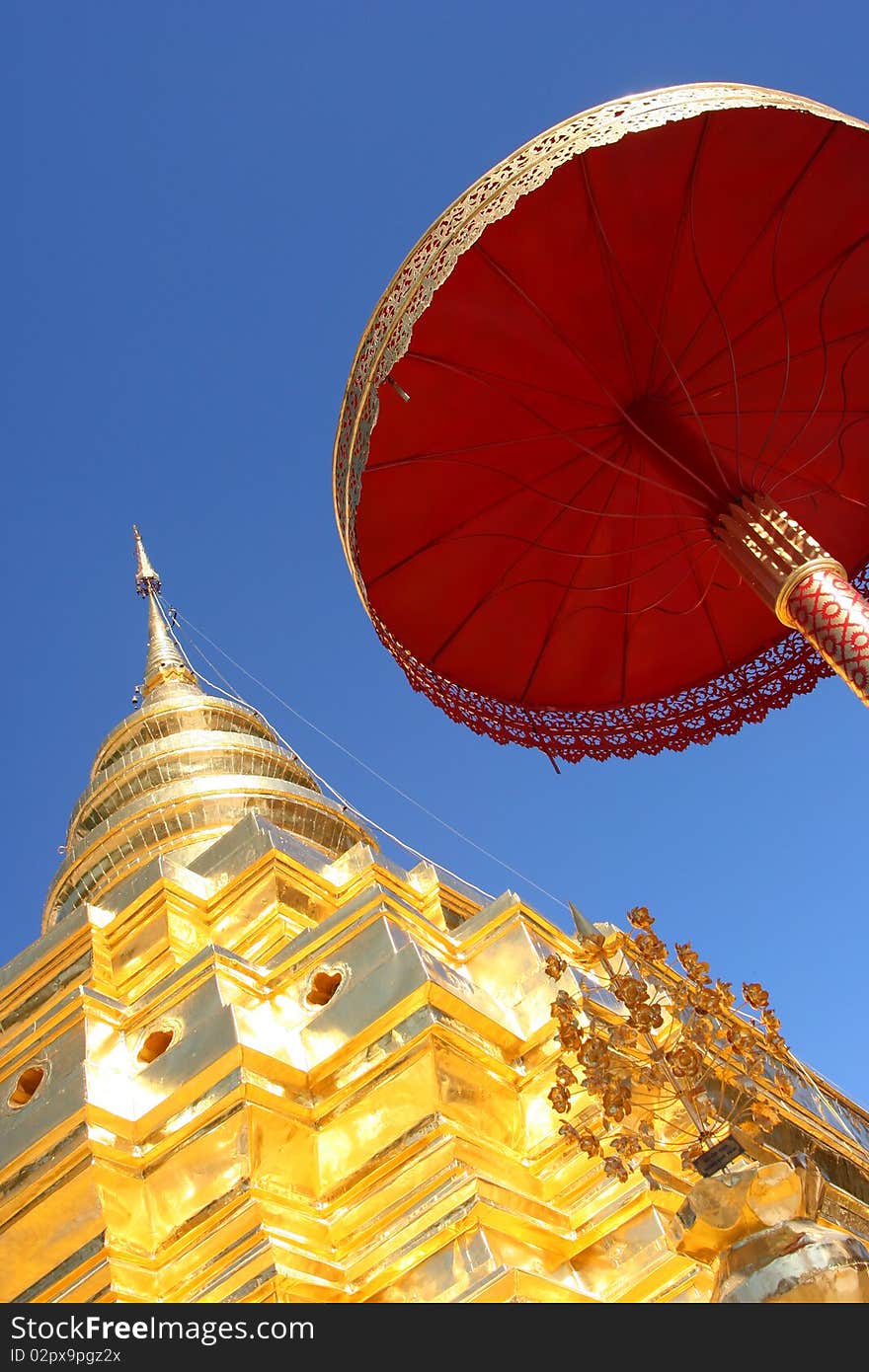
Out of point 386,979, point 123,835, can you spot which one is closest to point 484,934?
point 386,979

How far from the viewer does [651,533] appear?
9.58 metres

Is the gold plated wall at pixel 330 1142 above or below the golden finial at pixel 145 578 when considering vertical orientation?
below

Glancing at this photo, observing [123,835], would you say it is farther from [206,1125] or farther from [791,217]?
[791,217]

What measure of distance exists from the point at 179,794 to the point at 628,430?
6690mm

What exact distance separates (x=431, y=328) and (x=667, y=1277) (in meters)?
5.59

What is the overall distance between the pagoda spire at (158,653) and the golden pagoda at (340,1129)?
7.30m

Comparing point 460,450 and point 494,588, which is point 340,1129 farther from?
point 460,450

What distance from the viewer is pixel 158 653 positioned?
19.2m

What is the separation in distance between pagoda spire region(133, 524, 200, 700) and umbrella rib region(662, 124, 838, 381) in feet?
33.7

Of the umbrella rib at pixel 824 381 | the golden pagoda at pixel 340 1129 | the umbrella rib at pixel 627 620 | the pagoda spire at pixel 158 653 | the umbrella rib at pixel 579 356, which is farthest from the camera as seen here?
the pagoda spire at pixel 158 653

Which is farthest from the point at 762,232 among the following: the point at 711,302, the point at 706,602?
the point at 706,602

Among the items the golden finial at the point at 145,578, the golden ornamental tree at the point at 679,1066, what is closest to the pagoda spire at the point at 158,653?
the golden finial at the point at 145,578

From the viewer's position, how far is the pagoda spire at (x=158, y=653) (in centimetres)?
1798

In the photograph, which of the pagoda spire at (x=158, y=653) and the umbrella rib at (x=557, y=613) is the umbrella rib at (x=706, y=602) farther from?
the pagoda spire at (x=158, y=653)
